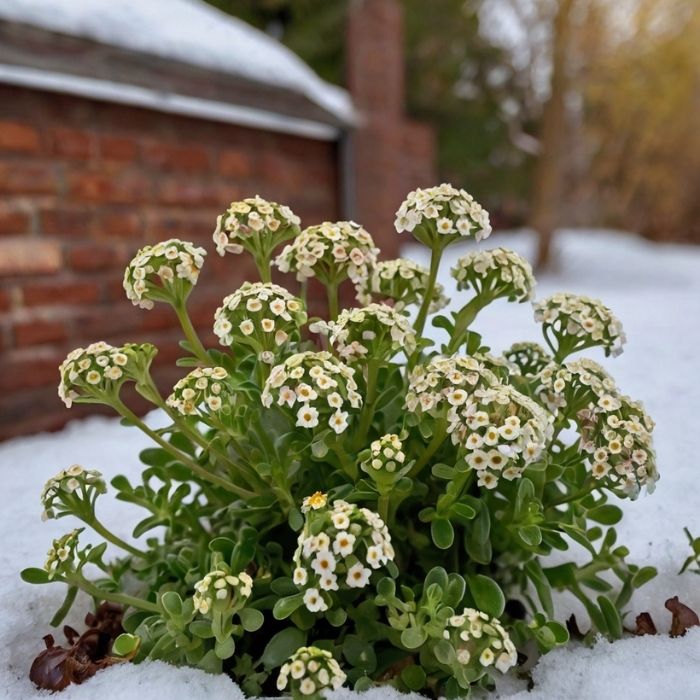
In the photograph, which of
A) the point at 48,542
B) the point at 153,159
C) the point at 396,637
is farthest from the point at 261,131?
the point at 396,637

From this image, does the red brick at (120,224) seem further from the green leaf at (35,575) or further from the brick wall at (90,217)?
the green leaf at (35,575)

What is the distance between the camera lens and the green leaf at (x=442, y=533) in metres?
→ 1.00

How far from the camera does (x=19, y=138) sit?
1977 mm

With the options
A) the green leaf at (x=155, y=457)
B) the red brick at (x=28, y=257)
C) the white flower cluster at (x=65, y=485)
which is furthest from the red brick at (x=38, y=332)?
the white flower cluster at (x=65, y=485)

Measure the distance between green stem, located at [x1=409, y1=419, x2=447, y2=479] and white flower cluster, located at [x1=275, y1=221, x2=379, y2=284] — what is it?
0.28 m

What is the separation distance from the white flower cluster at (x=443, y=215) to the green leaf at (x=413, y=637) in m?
0.53

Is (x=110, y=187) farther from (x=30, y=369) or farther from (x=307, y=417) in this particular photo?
(x=307, y=417)

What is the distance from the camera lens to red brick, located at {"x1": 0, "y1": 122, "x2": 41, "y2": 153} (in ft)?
6.38

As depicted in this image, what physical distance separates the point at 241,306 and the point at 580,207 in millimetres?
10817

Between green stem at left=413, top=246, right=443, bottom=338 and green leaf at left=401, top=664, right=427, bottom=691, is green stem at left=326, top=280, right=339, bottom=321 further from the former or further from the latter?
green leaf at left=401, top=664, right=427, bottom=691

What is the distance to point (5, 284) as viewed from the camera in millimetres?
1966

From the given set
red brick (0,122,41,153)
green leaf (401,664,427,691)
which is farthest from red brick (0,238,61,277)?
green leaf (401,664,427,691)

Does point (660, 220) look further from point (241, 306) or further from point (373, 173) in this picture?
point (241, 306)

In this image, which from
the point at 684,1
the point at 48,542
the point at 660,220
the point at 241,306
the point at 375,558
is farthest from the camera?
the point at 660,220
